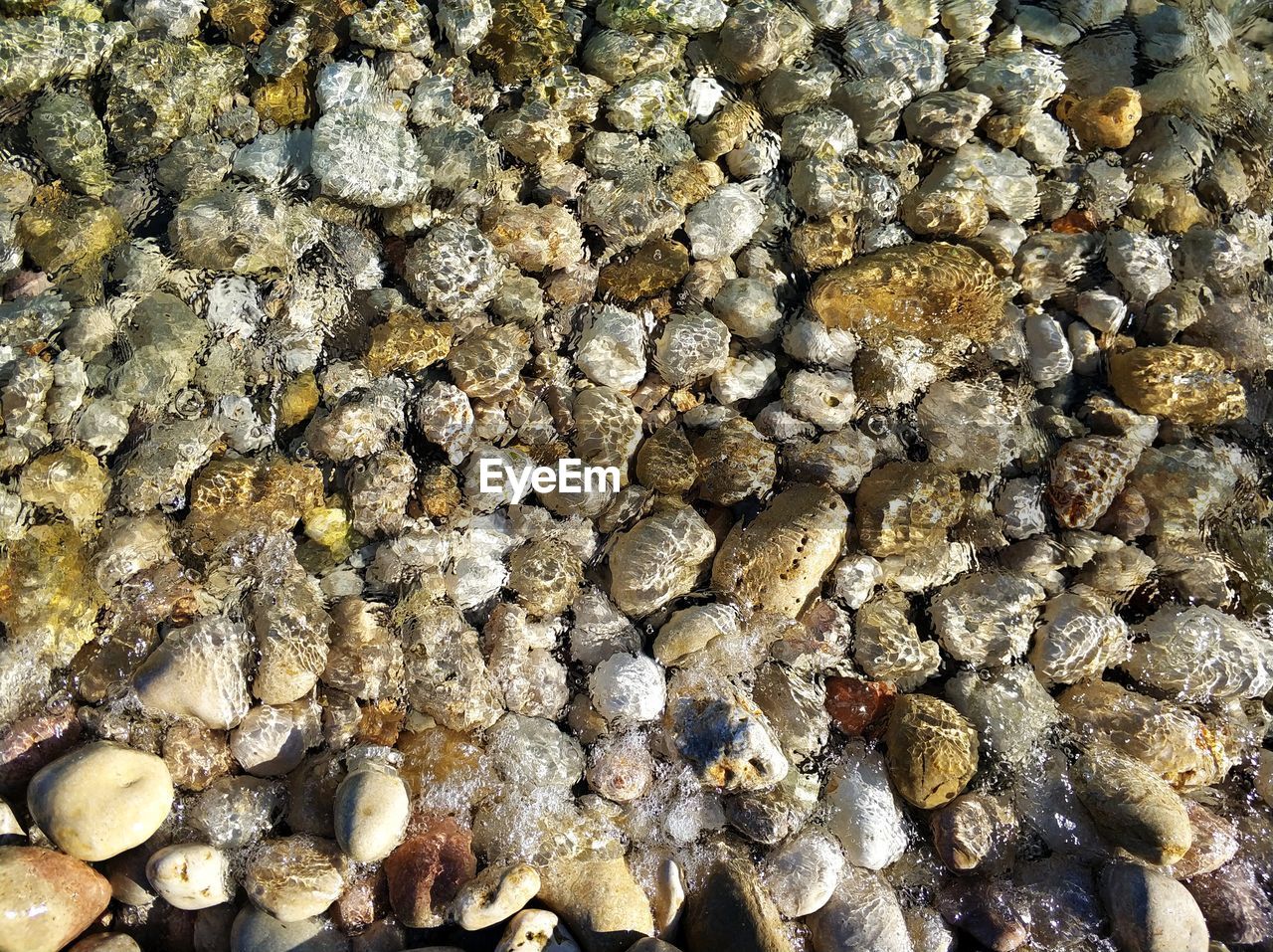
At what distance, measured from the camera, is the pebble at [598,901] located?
2203 mm

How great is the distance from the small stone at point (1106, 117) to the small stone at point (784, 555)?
186 centimetres

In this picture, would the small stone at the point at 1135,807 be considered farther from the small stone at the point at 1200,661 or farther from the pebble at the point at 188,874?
the pebble at the point at 188,874

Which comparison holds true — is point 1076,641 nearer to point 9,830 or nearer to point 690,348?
point 690,348

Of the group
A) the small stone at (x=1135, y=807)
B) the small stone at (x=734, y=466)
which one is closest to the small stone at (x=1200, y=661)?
the small stone at (x=1135, y=807)

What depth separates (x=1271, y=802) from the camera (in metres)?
2.63

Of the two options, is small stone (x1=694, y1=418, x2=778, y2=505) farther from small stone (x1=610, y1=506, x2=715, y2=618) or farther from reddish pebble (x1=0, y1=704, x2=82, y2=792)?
reddish pebble (x1=0, y1=704, x2=82, y2=792)

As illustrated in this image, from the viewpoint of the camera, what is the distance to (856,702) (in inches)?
101

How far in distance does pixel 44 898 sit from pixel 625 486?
187cm

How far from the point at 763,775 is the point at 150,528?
1.94 meters

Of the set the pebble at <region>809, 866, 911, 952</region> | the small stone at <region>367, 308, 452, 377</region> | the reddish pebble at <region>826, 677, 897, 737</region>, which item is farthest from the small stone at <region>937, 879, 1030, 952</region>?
the small stone at <region>367, 308, 452, 377</region>

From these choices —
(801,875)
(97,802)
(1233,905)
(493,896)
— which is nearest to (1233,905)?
(1233,905)

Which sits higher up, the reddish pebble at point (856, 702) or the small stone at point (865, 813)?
the reddish pebble at point (856, 702)

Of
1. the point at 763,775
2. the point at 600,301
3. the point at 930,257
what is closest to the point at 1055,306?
the point at 930,257

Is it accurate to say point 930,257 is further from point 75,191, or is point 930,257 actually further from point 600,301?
point 75,191
